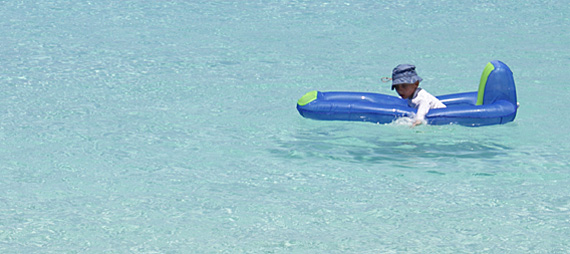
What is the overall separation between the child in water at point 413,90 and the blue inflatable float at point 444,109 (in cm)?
6

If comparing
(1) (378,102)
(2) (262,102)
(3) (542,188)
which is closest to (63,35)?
(2) (262,102)

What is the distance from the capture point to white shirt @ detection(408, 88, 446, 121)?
6418mm

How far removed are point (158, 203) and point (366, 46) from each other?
546 cm

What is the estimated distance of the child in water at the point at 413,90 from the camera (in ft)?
21.2

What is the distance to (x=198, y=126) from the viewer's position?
6734 millimetres

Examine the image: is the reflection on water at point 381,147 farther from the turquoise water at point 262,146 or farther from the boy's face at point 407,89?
the boy's face at point 407,89

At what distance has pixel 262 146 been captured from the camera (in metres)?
6.22

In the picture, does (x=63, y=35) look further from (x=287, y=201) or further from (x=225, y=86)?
(x=287, y=201)

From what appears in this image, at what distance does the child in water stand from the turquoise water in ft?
0.54

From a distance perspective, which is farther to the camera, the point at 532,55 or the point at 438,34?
the point at 438,34

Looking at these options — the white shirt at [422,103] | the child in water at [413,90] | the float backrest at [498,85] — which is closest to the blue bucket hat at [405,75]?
the child in water at [413,90]

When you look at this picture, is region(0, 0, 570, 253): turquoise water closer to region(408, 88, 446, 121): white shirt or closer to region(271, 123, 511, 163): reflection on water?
region(271, 123, 511, 163): reflection on water

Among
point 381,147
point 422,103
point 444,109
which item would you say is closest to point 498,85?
point 444,109

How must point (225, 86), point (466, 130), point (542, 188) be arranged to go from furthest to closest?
point (225, 86) < point (466, 130) < point (542, 188)
